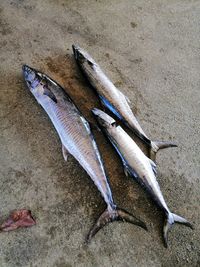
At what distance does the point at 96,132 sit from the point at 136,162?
20.8 inches

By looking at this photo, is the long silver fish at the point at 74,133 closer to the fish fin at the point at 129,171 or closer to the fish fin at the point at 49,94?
the fish fin at the point at 49,94

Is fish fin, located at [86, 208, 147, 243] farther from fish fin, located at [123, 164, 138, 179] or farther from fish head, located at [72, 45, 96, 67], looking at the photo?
fish head, located at [72, 45, 96, 67]

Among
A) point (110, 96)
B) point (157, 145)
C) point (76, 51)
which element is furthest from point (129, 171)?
point (76, 51)

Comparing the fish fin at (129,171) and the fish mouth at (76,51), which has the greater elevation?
the fish mouth at (76,51)

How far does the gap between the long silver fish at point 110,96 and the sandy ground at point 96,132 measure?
0.12 metres

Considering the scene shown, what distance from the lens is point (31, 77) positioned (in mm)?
3525

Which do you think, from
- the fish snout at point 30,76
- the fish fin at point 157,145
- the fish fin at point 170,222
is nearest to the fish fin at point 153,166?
the fish fin at point 157,145

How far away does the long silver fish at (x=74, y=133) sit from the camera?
9.46ft

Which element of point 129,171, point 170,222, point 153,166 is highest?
point 129,171

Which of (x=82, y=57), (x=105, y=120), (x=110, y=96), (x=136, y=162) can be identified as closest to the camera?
(x=136, y=162)

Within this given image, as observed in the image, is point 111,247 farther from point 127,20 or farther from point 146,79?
point 127,20

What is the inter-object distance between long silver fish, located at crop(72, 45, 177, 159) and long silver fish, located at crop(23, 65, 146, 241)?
36 centimetres

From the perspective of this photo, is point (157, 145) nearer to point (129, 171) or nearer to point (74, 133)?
point (129, 171)

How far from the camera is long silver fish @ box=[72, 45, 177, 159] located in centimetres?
336
